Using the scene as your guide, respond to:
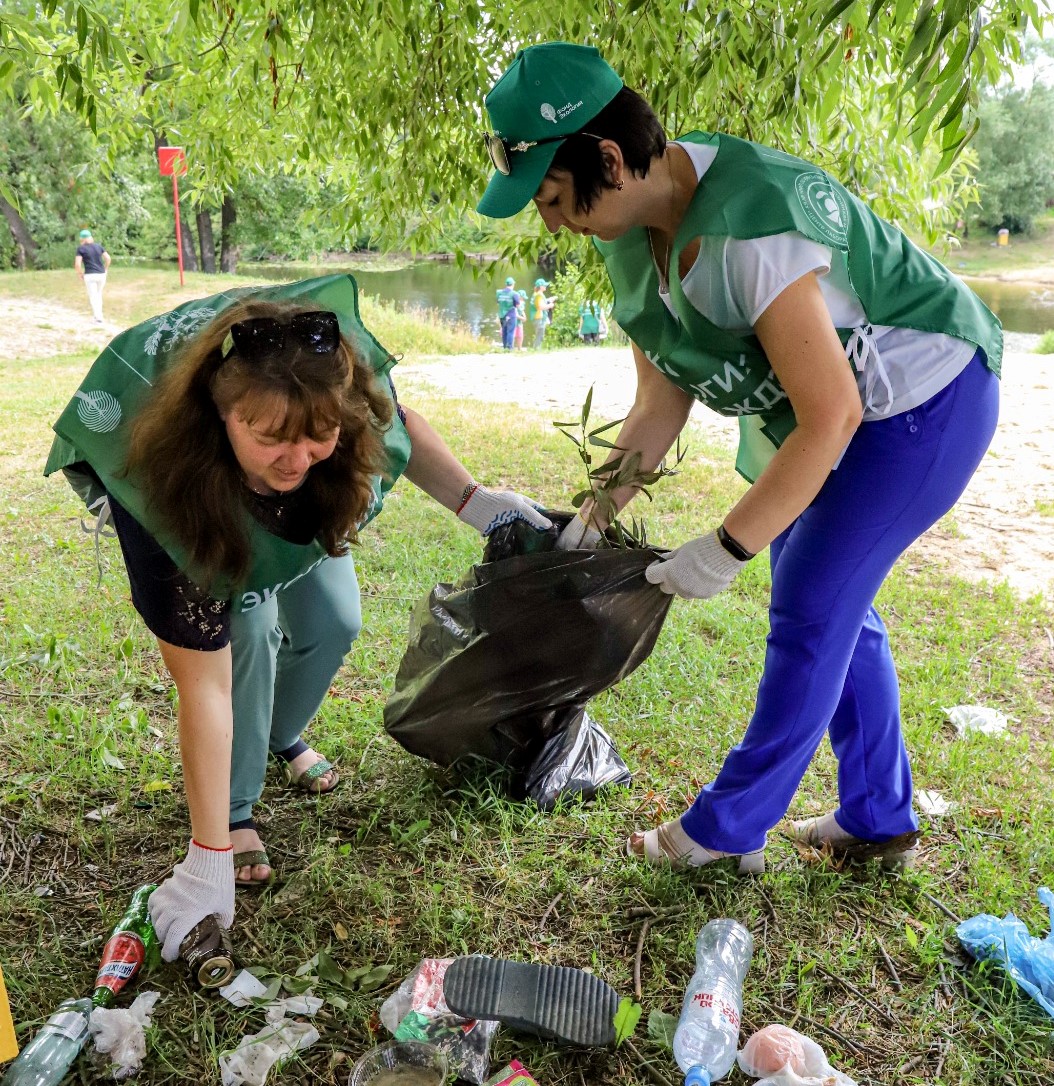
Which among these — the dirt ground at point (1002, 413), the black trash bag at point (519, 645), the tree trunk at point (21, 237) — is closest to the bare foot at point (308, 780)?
the black trash bag at point (519, 645)

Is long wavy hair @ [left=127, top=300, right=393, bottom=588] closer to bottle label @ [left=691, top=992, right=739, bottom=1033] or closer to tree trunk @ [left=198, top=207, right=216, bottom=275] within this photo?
bottle label @ [left=691, top=992, right=739, bottom=1033]

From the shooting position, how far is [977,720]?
255 cm

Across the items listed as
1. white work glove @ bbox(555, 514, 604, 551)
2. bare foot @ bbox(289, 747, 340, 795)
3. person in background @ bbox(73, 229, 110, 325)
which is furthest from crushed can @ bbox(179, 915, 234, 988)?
person in background @ bbox(73, 229, 110, 325)

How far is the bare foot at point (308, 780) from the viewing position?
2221mm

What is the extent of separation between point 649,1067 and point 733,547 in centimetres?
89

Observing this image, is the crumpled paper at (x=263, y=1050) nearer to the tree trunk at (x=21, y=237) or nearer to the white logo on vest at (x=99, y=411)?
the white logo on vest at (x=99, y=411)

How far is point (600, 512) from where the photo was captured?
1.99 m

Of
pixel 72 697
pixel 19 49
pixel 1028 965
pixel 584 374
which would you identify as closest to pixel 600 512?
pixel 1028 965

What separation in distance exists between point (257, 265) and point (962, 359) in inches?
1167

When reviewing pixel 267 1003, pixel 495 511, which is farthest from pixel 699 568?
pixel 267 1003

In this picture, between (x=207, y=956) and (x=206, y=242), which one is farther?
(x=206, y=242)

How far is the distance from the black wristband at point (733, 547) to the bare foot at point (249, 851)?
1.17m

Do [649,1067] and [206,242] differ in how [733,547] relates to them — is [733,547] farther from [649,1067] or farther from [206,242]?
[206,242]

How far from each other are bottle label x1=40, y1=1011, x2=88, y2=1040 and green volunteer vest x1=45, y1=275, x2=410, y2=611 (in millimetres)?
727
